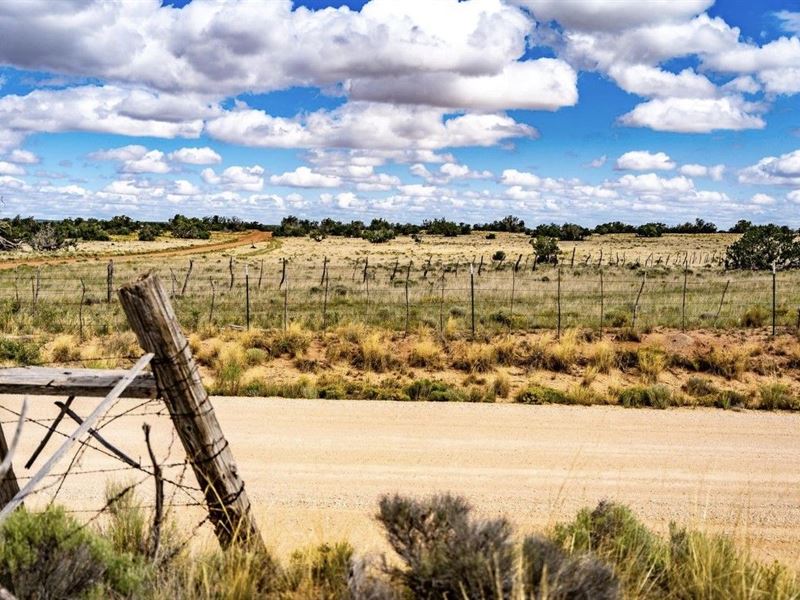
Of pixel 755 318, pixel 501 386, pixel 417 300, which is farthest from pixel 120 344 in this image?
pixel 755 318

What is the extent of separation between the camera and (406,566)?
5.09 metres

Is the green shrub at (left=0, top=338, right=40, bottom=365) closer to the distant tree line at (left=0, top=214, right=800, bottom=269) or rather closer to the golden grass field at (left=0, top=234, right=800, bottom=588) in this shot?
the golden grass field at (left=0, top=234, right=800, bottom=588)

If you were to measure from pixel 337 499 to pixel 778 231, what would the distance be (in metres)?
64.0

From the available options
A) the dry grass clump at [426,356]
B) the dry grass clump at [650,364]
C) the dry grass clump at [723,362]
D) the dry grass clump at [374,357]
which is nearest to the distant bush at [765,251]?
the dry grass clump at [723,362]

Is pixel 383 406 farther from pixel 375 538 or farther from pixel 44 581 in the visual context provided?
pixel 44 581

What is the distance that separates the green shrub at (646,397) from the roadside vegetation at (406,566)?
10642 millimetres

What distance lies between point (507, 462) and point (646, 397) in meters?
6.45

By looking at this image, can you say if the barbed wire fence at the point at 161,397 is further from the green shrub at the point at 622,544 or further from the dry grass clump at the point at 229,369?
the dry grass clump at the point at 229,369

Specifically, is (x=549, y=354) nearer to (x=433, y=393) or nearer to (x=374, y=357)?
(x=374, y=357)

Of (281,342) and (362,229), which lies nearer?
(281,342)

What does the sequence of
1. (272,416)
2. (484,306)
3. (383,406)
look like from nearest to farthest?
(272,416), (383,406), (484,306)

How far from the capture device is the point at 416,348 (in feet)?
67.1

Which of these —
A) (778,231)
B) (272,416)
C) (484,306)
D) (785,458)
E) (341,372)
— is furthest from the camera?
(778,231)

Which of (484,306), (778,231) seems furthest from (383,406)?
(778,231)
